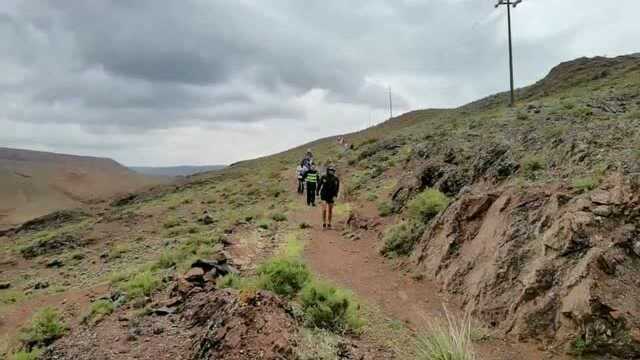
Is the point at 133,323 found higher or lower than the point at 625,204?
lower

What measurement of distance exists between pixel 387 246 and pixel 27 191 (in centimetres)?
8326

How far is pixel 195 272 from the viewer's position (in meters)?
10.6

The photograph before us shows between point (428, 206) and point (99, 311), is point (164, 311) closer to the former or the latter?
point (99, 311)

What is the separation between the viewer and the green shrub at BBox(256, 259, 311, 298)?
888 cm

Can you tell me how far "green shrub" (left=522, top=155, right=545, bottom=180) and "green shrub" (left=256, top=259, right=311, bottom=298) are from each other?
518 cm

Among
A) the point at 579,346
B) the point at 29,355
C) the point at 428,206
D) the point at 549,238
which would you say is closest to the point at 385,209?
the point at 428,206

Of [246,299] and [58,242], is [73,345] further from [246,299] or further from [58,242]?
[58,242]

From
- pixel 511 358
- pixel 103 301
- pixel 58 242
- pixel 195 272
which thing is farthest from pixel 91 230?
pixel 511 358

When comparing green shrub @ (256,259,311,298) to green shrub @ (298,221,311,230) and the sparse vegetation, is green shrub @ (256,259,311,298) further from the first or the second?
the sparse vegetation

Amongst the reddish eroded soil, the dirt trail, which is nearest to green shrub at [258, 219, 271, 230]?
the dirt trail

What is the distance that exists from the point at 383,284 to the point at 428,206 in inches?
126

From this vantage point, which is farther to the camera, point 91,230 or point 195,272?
point 91,230

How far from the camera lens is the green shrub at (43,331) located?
10406 millimetres

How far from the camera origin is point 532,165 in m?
11.4
